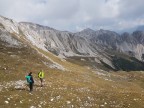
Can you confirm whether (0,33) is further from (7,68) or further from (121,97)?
(121,97)

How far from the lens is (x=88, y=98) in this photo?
47188 millimetres

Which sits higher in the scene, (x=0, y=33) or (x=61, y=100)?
(x=0, y=33)

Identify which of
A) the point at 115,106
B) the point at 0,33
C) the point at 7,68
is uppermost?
the point at 0,33

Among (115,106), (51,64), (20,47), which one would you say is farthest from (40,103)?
(20,47)

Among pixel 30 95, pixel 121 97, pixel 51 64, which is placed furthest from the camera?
pixel 51 64

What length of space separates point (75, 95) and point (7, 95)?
419 inches

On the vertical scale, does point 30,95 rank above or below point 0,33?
below

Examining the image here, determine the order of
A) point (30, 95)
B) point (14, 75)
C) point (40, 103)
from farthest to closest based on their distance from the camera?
point (14, 75)
point (30, 95)
point (40, 103)

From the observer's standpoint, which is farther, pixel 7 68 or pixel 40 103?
pixel 7 68

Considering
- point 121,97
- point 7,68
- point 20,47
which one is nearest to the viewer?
point 121,97

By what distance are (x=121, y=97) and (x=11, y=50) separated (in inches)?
1749

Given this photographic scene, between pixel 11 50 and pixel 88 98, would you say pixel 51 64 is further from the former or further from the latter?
pixel 88 98

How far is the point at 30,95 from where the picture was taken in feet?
149

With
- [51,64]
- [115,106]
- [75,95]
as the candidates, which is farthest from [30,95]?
[51,64]
